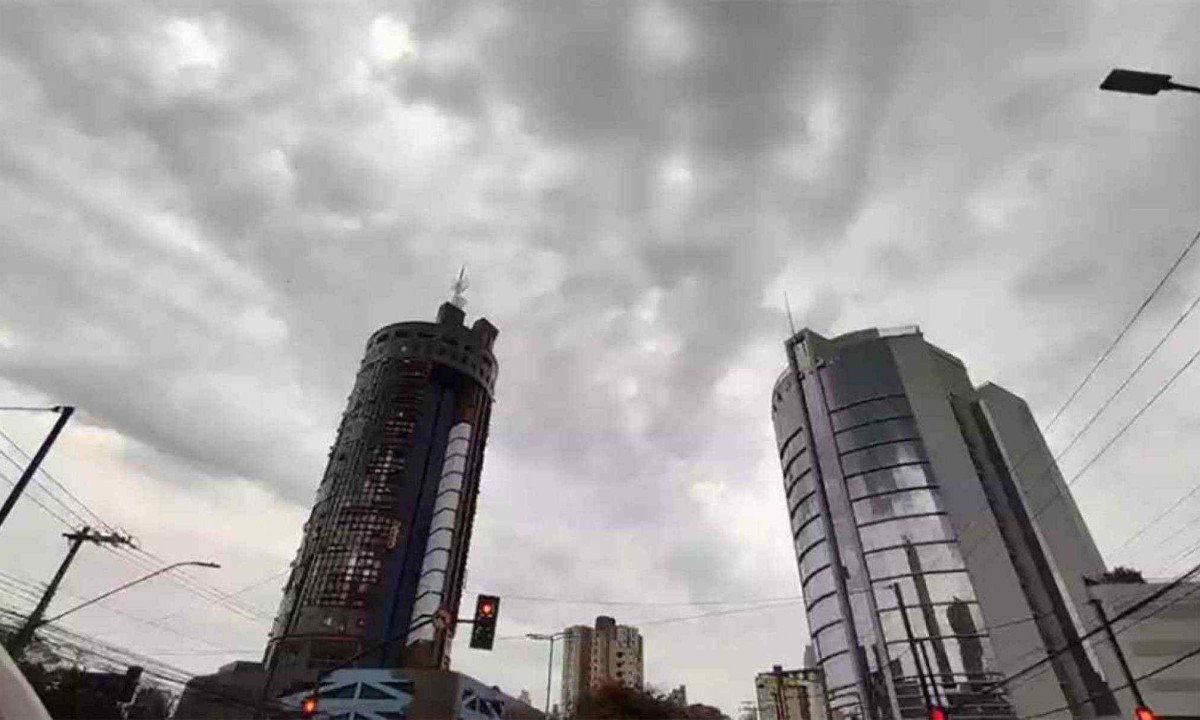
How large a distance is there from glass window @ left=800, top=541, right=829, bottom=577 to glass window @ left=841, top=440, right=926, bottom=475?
8.01m

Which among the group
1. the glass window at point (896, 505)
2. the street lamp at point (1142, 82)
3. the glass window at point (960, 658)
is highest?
the glass window at point (896, 505)

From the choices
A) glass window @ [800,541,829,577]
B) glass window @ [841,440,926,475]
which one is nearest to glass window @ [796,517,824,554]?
glass window @ [800,541,829,577]

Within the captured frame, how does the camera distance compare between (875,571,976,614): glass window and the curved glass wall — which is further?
(875,571,976,614): glass window

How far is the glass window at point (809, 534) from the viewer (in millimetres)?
61553

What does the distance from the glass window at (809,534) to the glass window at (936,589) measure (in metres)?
9.99

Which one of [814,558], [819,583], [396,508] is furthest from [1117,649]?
[396,508]

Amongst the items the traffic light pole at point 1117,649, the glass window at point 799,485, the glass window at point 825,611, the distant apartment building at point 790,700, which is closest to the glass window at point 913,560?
the glass window at point 825,611

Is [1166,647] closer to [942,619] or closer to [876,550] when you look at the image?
[942,619]

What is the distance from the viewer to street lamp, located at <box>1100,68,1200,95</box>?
310 inches

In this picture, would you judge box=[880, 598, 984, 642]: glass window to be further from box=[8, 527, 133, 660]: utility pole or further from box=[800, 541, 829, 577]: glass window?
box=[8, 527, 133, 660]: utility pole

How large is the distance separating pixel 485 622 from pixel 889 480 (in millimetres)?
46303

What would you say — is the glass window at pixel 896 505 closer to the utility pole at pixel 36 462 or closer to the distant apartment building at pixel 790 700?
the distant apartment building at pixel 790 700

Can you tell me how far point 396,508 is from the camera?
84625 mm

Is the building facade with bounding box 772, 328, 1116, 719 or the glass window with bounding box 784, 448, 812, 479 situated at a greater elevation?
the glass window with bounding box 784, 448, 812, 479
